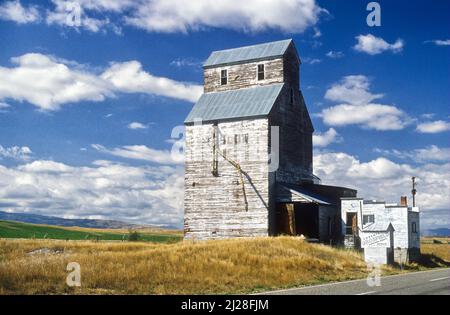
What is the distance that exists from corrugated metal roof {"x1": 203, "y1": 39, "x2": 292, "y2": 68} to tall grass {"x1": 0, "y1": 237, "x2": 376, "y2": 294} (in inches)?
713

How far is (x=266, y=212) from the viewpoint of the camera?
3706 centimetres

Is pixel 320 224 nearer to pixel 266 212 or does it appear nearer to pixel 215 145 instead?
pixel 266 212

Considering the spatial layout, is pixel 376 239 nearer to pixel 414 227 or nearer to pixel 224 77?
pixel 414 227

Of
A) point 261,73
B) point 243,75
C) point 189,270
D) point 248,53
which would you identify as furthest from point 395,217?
point 189,270

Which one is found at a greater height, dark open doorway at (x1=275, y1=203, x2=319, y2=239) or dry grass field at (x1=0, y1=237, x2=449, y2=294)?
dark open doorway at (x1=275, y1=203, x2=319, y2=239)

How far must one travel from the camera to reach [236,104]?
133ft

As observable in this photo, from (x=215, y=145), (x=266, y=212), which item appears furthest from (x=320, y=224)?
(x=215, y=145)

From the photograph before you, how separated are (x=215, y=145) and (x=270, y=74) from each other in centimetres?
742

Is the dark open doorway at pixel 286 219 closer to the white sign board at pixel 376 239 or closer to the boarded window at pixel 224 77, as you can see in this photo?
the white sign board at pixel 376 239

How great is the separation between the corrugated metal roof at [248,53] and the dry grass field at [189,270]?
18.1 meters

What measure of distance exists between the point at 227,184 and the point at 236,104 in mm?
6559

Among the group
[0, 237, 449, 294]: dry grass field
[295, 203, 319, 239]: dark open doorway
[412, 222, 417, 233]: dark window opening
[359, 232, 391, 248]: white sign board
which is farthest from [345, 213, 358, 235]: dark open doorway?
[0, 237, 449, 294]: dry grass field

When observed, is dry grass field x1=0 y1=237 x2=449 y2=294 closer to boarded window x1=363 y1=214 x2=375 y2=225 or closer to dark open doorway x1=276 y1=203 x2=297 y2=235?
dark open doorway x1=276 y1=203 x2=297 y2=235

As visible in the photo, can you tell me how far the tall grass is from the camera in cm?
1703
